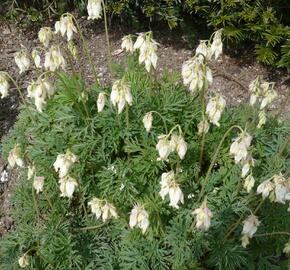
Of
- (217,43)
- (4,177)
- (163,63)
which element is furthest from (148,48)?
(163,63)

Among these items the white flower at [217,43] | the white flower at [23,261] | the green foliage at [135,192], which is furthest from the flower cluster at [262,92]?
the white flower at [23,261]

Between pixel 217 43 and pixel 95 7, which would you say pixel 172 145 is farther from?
pixel 95 7

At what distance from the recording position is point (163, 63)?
5.75 metres

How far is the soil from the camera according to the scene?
5.39 m

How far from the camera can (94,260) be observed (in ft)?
11.9

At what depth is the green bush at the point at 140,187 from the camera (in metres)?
3.44

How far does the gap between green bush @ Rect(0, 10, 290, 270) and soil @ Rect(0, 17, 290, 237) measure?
1.28 m

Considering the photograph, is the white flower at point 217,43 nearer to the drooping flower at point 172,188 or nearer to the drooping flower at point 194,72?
the drooping flower at point 194,72

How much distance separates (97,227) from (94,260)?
0.80 ft

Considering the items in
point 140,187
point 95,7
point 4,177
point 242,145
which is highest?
point 95,7

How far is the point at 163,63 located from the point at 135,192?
2443 mm

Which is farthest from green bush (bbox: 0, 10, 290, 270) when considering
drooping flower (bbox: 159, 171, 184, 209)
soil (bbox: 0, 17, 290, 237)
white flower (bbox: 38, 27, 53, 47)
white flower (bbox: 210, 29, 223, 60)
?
soil (bbox: 0, 17, 290, 237)

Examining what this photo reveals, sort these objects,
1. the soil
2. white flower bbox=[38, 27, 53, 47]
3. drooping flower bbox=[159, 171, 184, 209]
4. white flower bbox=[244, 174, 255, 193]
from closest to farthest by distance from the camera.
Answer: drooping flower bbox=[159, 171, 184, 209] < white flower bbox=[244, 174, 255, 193] < white flower bbox=[38, 27, 53, 47] < the soil

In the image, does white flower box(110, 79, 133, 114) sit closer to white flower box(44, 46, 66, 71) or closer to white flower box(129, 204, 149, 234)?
white flower box(44, 46, 66, 71)
